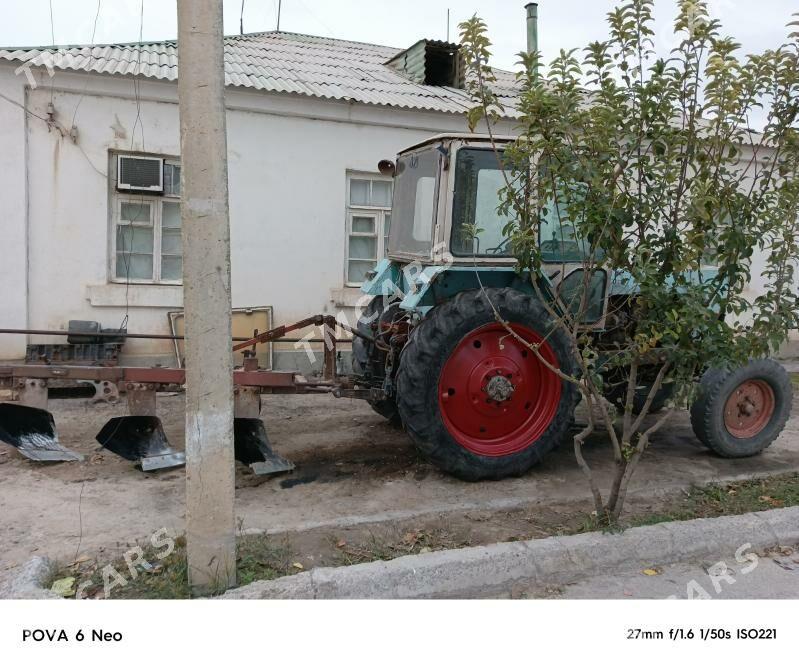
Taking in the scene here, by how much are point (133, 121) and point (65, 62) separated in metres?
0.84

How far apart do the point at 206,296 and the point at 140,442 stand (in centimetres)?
237

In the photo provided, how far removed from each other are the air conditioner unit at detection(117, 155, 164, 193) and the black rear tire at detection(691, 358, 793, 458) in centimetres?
595

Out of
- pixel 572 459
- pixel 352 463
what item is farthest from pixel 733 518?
pixel 352 463

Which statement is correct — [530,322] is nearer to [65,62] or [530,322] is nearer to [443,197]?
[443,197]

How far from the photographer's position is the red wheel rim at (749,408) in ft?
17.6

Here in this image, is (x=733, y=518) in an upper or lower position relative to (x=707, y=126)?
lower

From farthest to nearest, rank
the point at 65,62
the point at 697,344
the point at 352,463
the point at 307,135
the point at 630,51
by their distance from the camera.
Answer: the point at 307,135, the point at 65,62, the point at 352,463, the point at 697,344, the point at 630,51

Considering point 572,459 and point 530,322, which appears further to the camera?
point 572,459

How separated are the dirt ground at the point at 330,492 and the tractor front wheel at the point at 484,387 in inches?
8.6

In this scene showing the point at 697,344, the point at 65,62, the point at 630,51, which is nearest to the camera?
the point at 630,51

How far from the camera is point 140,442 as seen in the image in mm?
4926

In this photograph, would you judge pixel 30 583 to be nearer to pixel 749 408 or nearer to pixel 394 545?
pixel 394 545

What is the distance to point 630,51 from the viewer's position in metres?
3.50

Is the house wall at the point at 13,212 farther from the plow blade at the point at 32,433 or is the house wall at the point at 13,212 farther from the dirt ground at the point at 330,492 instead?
the plow blade at the point at 32,433
